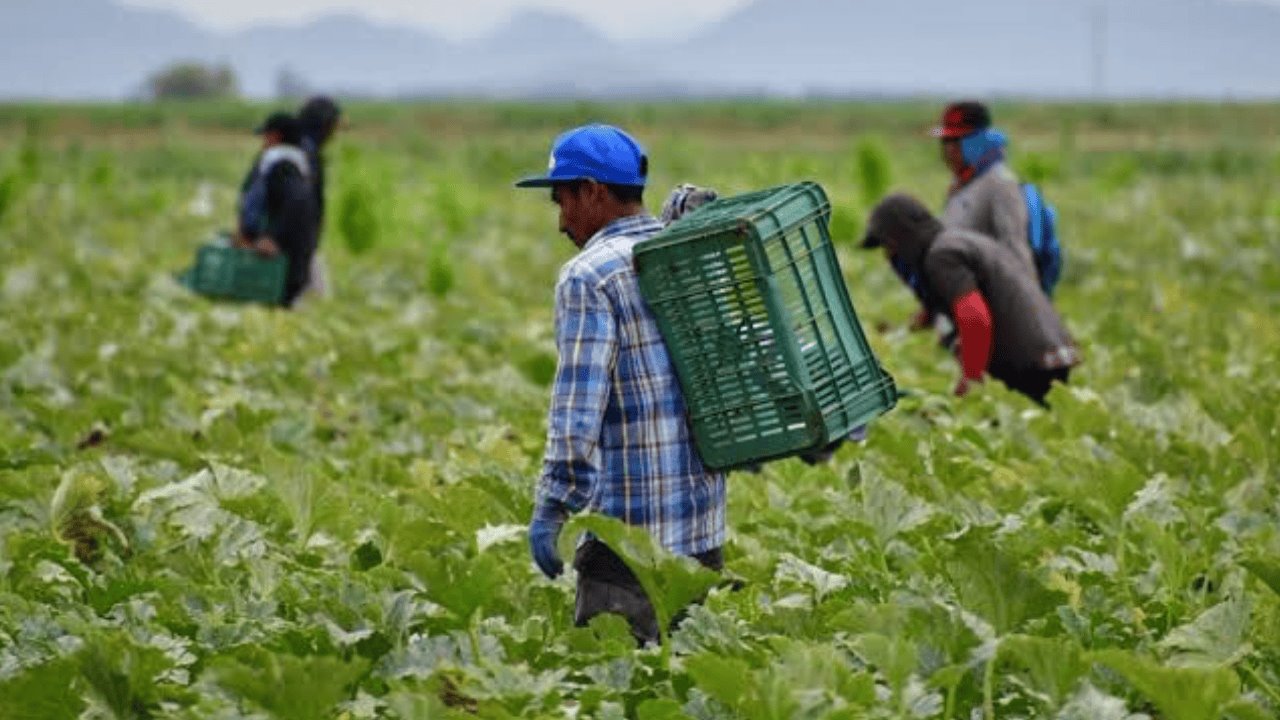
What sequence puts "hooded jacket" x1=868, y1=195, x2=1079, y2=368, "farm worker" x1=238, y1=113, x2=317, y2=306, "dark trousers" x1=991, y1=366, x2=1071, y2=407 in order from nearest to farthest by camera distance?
1. "hooded jacket" x1=868, y1=195, x2=1079, y2=368
2. "dark trousers" x1=991, y1=366, x2=1071, y2=407
3. "farm worker" x1=238, y1=113, x2=317, y2=306

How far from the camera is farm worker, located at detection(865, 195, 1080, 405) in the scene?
752 cm

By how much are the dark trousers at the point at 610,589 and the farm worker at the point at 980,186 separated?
3.85m

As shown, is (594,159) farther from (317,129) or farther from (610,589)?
(317,129)

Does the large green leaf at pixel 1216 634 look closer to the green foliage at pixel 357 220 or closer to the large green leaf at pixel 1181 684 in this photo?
the large green leaf at pixel 1181 684

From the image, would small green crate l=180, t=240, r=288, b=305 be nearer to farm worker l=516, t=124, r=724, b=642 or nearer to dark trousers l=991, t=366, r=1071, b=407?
dark trousers l=991, t=366, r=1071, b=407

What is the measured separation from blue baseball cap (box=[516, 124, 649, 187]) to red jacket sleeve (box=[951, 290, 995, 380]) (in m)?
3.20

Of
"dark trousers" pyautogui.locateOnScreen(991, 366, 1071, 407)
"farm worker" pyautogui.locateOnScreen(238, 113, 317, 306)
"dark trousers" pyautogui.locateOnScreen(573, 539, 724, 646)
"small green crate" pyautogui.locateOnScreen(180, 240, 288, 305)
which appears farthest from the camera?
"small green crate" pyautogui.locateOnScreen(180, 240, 288, 305)

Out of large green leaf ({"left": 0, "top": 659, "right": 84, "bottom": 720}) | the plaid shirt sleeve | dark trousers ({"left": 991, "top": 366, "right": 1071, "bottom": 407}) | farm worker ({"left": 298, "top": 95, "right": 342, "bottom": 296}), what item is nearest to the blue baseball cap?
the plaid shirt sleeve

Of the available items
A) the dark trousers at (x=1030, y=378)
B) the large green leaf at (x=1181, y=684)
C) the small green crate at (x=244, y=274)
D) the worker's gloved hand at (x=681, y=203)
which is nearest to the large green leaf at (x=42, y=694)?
the worker's gloved hand at (x=681, y=203)

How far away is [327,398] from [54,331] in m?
1.99

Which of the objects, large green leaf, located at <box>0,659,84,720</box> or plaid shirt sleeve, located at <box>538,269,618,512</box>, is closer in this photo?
large green leaf, located at <box>0,659,84,720</box>

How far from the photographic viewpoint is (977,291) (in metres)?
7.64

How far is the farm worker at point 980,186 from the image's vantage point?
27.6ft

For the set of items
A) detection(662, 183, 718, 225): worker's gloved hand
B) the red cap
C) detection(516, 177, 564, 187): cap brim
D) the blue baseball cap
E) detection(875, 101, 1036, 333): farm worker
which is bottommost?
detection(875, 101, 1036, 333): farm worker
